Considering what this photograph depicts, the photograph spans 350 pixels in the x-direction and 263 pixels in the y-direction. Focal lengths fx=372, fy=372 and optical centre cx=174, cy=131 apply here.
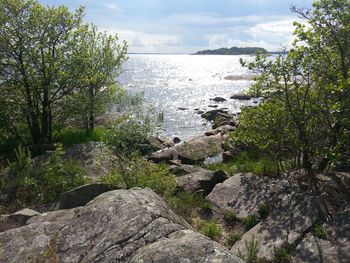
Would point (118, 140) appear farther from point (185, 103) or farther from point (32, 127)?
point (185, 103)

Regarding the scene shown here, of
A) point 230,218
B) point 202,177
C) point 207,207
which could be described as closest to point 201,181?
point 202,177

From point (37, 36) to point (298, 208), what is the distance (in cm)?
1546

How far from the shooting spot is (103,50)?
79.0ft

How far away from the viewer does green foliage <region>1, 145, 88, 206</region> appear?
11.6 metres

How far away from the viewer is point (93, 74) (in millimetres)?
22094

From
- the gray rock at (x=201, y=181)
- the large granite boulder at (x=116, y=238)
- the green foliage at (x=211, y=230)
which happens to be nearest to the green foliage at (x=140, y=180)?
the gray rock at (x=201, y=181)

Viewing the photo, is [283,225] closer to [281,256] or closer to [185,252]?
[281,256]

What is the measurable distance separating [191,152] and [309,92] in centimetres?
1203

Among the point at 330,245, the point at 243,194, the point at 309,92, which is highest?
the point at 309,92

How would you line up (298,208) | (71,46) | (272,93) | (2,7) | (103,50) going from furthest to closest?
(103,50) → (71,46) → (2,7) → (272,93) → (298,208)

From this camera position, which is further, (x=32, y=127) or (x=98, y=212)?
(x=32, y=127)

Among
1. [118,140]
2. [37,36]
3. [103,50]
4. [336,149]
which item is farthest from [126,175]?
[103,50]

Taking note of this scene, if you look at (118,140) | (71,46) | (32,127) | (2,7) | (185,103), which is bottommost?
(185,103)

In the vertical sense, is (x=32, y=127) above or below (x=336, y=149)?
below
